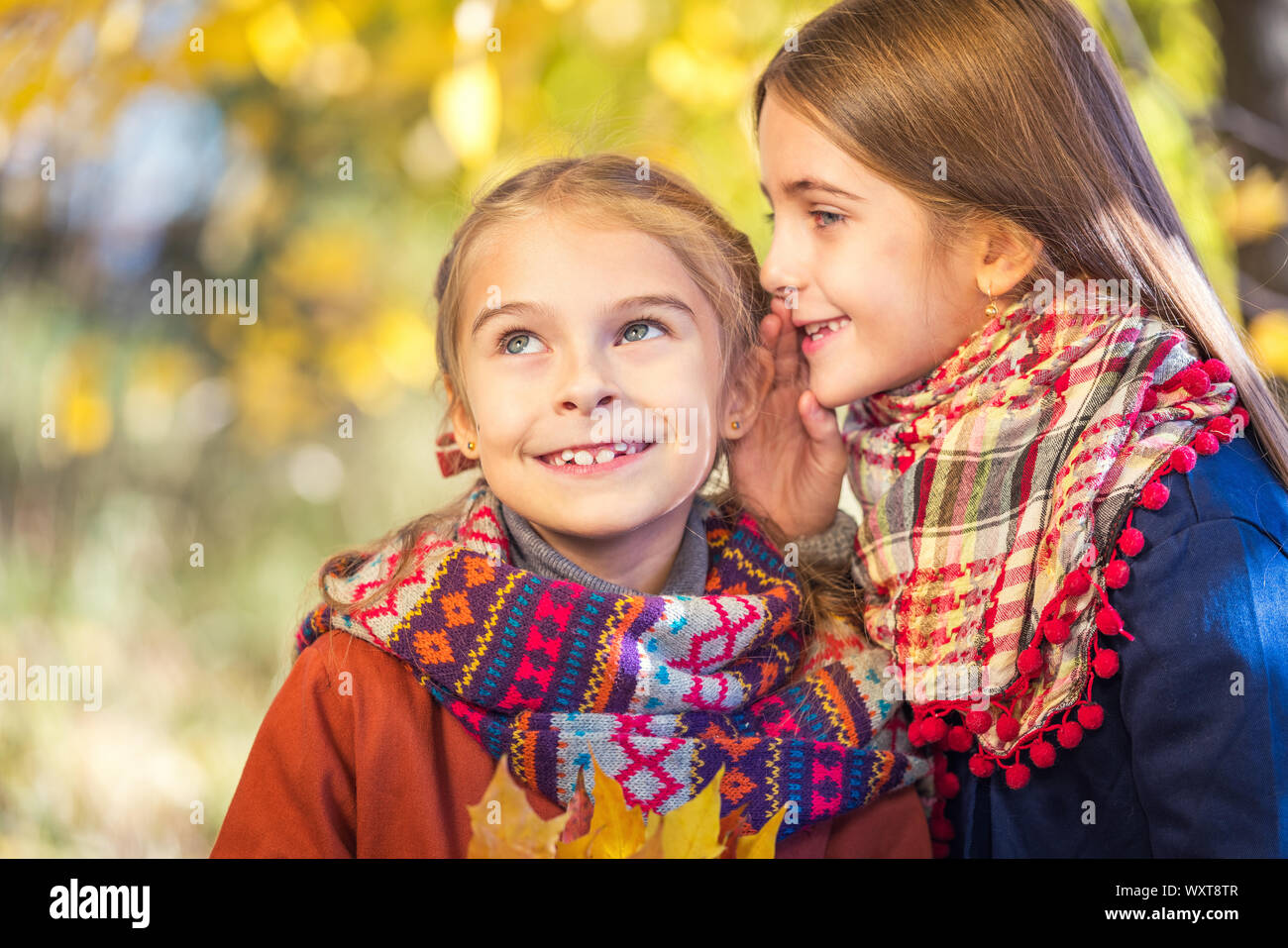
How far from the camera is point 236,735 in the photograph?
2.67 metres

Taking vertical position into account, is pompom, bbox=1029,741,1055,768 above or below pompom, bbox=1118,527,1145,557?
below

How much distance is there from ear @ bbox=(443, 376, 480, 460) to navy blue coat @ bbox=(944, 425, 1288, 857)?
0.81 m

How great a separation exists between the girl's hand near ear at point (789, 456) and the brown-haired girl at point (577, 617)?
4.1 inches

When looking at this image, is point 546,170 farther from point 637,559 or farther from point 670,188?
point 637,559

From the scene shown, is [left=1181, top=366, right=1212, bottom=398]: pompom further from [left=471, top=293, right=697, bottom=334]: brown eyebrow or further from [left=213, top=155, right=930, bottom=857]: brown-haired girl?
[left=471, top=293, right=697, bottom=334]: brown eyebrow

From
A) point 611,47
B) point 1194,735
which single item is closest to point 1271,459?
point 1194,735

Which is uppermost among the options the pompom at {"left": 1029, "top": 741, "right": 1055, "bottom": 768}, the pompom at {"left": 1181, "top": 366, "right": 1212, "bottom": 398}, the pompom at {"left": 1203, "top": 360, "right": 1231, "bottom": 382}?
the pompom at {"left": 1203, "top": 360, "right": 1231, "bottom": 382}

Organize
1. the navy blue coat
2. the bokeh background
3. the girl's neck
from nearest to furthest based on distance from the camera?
the navy blue coat, the girl's neck, the bokeh background

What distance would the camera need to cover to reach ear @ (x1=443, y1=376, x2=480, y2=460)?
1.63 m

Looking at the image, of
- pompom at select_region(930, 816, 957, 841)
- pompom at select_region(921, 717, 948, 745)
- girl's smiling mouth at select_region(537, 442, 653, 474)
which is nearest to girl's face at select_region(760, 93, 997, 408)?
girl's smiling mouth at select_region(537, 442, 653, 474)

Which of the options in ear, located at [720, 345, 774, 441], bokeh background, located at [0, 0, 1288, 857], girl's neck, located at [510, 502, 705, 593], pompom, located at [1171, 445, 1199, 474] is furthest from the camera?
bokeh background, located at [0, 0, 1288, 857]

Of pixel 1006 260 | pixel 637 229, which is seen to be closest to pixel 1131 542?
pixel 1006 260

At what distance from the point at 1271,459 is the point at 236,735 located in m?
2.11

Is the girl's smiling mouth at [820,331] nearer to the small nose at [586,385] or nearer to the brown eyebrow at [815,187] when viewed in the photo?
the brown eyebrow at [815,187]
